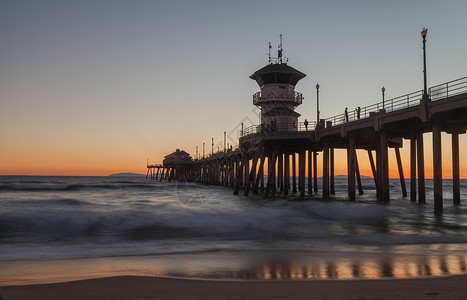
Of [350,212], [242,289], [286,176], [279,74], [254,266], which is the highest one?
[279,74]

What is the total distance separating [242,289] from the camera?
5.68 m

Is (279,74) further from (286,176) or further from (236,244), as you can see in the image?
(236,244)

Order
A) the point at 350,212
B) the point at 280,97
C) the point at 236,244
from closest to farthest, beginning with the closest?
the point at 236,244 → the point at 350,212 → the point at 280,97

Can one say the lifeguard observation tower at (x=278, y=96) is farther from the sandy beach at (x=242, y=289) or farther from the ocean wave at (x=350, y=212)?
the sandy beach at (x=242, y=289)

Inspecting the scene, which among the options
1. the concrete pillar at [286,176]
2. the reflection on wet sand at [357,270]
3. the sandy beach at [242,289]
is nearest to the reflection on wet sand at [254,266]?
the reflection on wet sand at [357,270]

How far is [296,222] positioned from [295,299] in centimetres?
1351

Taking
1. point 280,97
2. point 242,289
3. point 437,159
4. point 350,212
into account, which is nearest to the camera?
point 242,289

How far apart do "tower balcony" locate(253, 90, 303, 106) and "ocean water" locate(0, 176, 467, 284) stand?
52.6 ft

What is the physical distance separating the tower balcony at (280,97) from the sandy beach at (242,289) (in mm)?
30732

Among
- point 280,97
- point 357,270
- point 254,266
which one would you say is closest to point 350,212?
point 357,270

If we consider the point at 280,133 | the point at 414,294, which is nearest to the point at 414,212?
the point at 280,133

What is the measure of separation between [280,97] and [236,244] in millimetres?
26110

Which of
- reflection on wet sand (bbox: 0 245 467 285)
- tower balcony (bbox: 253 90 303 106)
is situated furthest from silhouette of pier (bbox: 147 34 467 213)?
reflection on wet sand (bbox: 0 245 467 285)

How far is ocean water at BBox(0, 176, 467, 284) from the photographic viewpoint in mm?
7512
